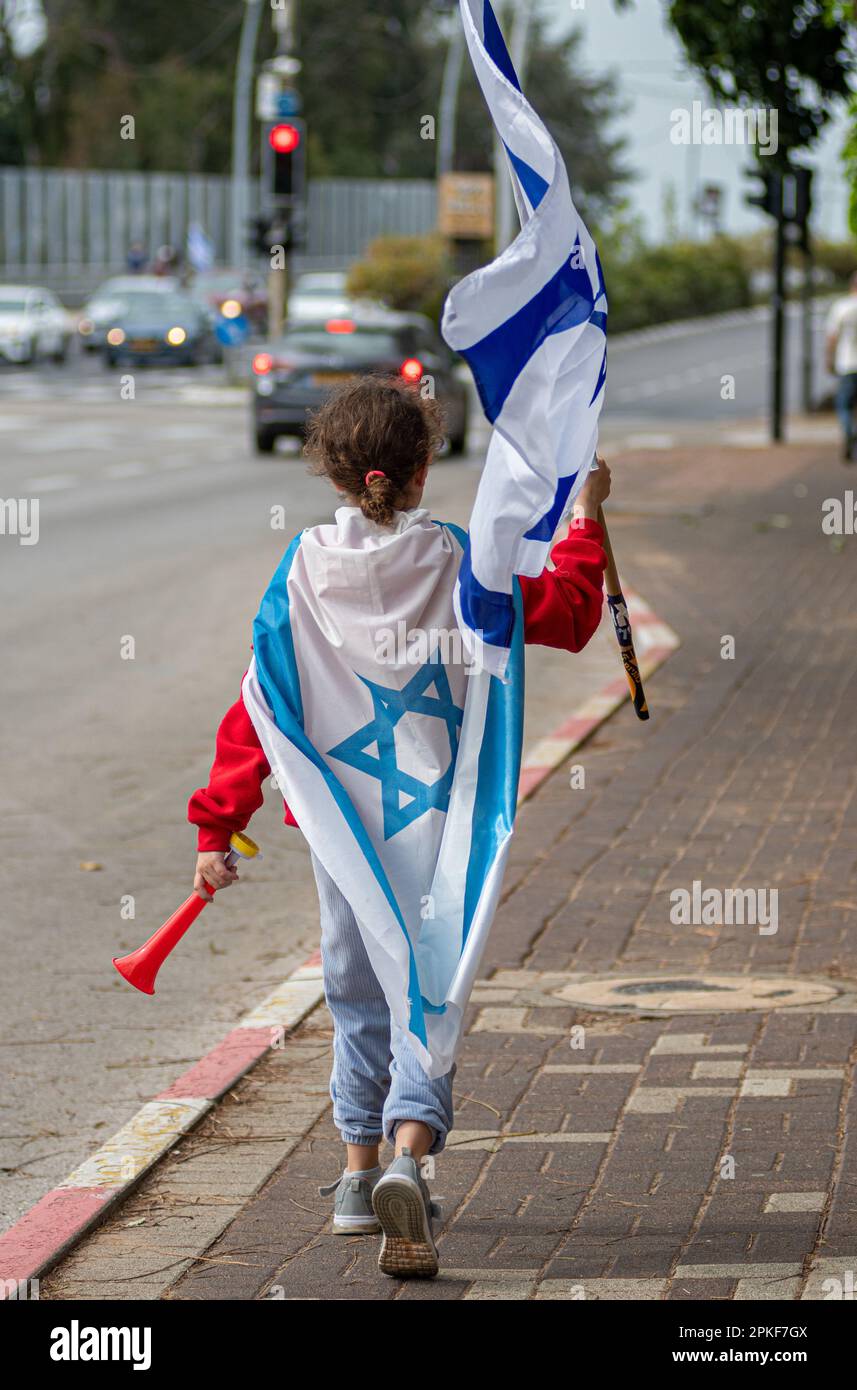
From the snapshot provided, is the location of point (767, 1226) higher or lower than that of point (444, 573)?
lower

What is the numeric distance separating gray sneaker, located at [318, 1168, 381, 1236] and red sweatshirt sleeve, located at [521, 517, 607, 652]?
107 cm

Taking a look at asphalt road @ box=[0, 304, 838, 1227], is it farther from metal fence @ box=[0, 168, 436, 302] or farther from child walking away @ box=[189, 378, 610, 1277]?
metal fence @ box=[0, 168, 436, 302]

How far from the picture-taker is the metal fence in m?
61.8

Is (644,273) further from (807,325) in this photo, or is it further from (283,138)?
(283,138)

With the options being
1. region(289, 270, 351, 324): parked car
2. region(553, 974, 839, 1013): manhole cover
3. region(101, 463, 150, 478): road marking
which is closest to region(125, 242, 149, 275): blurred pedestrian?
region(289, 270, 351, 324): parked car

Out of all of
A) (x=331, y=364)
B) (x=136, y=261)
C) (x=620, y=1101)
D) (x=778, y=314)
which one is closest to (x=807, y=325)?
(x=778, y=314)

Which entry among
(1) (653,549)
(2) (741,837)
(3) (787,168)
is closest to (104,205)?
(3) (787,168)

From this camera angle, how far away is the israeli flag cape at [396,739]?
13.0 feet

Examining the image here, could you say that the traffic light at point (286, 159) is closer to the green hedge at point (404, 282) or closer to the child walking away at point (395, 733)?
the green hedge at point (404, 282)

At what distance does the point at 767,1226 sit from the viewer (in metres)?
4.16

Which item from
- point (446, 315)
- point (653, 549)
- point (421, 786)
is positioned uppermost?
point (446, 315)

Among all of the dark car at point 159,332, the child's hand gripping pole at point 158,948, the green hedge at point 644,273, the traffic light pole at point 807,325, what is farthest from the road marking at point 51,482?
the green hedge at point 644,273
